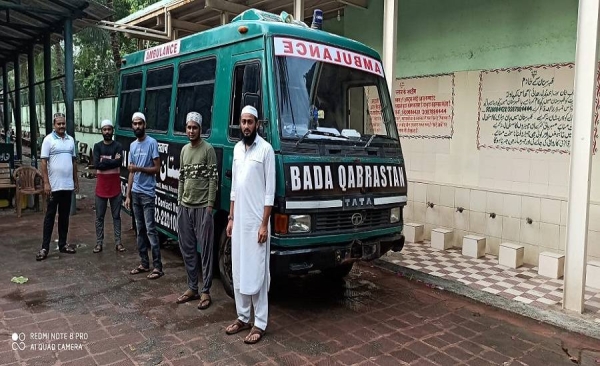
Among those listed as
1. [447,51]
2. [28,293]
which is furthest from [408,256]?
[28,293]

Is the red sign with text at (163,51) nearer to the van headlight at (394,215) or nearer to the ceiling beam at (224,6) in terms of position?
the ceiling beam at (224,6)

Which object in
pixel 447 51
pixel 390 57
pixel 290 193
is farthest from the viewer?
pixel 447 51

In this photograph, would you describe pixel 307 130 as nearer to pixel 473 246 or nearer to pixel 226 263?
pixel 226 263

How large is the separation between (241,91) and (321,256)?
69.5 inches

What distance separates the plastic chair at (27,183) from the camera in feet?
27.9

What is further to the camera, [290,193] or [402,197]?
[402,197]

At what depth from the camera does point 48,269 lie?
5.61 meters

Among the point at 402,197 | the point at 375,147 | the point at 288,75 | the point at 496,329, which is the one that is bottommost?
the point at 496,329

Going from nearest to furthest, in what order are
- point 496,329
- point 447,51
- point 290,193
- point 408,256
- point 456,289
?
point 290,193, point 496,329, point 456,289, point 408,256, point 447,51

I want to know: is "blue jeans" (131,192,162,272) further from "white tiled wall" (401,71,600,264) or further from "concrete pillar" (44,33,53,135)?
"concrete pillar" (44,33,53,135)

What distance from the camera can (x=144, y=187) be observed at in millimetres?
5316

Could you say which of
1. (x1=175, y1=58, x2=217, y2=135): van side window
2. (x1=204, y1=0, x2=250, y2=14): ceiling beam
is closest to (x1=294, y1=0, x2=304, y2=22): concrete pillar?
(x1=204, y1=0, x2=250, y2=14): ceiling beam

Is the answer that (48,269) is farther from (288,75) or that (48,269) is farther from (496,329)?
(496,329)

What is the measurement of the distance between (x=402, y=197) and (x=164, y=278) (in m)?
2.79
